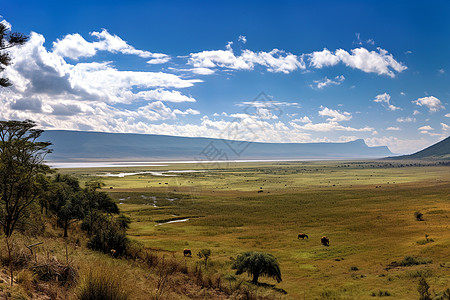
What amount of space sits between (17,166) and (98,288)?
74.4 ft

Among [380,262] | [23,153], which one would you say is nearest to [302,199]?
[380,262]

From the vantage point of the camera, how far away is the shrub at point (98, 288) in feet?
25.8

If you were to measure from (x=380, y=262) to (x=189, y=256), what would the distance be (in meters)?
20.0

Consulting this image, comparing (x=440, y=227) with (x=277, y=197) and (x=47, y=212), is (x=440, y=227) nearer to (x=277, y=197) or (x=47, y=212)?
(x=277, y=197)

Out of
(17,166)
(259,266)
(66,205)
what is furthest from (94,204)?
(259,266)

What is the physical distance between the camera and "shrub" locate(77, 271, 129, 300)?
7.87m

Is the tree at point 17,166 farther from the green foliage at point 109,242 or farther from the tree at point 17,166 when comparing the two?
the green foliage at point 109,242

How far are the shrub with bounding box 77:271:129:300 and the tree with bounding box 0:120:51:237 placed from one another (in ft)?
67.8

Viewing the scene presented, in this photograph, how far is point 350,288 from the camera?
21.4m

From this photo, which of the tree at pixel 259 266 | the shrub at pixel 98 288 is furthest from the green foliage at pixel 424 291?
the shrub at pixel 98 288

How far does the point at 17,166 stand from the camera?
25016mm

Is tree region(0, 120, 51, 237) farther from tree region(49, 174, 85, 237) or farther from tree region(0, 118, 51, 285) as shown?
tree region(49, 174, 85, 237)

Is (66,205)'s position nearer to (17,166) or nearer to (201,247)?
(17,166)

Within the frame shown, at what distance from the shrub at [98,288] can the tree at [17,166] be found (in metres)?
20.7
